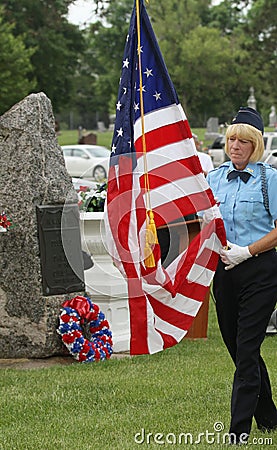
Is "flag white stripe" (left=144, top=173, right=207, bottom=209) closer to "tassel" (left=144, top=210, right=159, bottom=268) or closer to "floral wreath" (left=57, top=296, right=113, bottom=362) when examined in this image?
"tassel" (left=144, top=210, right=159, bottom=268)

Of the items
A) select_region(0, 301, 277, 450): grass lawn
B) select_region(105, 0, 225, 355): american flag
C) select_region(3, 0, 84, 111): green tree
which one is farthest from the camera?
select_region(3, 0, 84, 111): green tree

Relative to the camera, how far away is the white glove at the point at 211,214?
17.5 feet

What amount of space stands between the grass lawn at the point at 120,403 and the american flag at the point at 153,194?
57 cm

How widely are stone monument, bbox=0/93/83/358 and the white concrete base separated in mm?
898

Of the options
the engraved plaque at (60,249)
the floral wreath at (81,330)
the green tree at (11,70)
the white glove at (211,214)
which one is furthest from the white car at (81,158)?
the white glove at (211,214)

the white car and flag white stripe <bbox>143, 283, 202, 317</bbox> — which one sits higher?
flag white stripe <bbox>143, 283, 202, 317</bbox>

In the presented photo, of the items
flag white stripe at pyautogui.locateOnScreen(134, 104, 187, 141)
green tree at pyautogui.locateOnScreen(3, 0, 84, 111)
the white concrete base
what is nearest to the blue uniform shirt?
flag white stripe at pyautogui.locateOnScreen(134, 104, 187, 141)

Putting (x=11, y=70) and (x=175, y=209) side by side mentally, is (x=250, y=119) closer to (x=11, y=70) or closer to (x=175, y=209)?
(x=175, y=209)

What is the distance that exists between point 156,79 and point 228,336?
168 centimetres

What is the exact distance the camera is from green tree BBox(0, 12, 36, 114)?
4422cm

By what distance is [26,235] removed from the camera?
7.86m

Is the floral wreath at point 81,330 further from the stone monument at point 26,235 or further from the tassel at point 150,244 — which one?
the tassel at point 150,244

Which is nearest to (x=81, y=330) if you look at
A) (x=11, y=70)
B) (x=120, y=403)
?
(x=120, y=403)

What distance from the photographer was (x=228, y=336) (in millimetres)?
5438
